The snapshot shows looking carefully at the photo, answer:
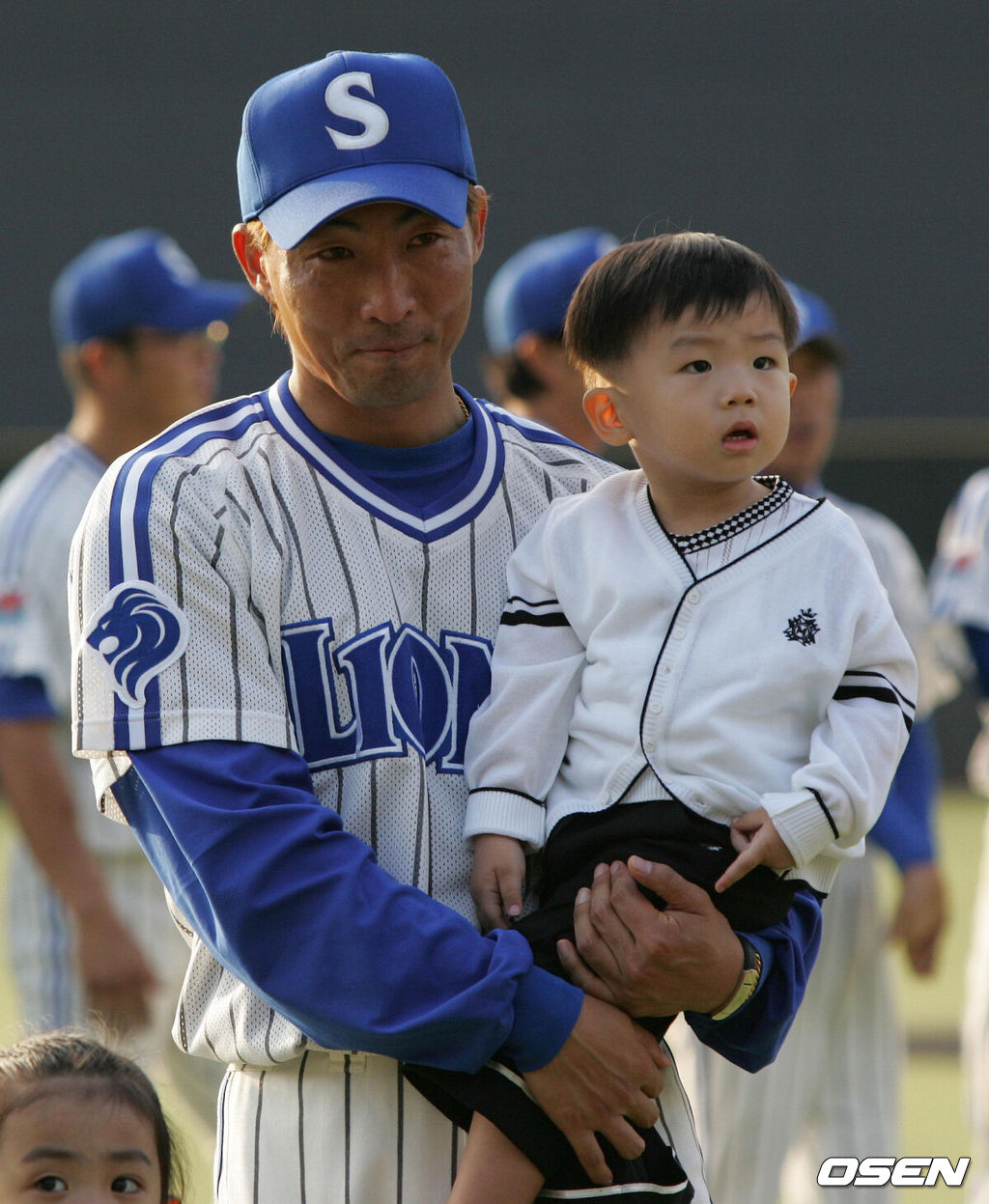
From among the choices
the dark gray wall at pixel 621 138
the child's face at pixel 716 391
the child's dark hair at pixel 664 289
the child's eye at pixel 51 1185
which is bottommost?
the child's eye at pixel 51 1185

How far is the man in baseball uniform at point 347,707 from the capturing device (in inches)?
80.0

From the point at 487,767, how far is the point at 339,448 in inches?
19.2

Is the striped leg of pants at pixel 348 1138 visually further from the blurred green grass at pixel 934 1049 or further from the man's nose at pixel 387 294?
the man's nose at pixel 387 294

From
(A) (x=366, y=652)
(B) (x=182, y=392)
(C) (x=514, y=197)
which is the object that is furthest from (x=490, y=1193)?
(C) (x=514, y=197)

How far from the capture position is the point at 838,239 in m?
14.5

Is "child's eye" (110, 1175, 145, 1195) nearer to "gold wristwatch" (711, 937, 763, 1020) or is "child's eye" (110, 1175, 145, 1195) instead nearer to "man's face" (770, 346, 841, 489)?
"gold wristwatch" (711, 937, 763, 1020)

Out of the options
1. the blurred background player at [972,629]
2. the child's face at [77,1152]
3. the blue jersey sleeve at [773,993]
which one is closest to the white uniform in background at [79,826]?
the blurred background player at [972,629]

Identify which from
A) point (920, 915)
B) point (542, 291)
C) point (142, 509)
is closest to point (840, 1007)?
point (920, 915)

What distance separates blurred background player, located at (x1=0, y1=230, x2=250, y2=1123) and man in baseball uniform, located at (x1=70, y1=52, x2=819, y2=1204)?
2297 millimetres

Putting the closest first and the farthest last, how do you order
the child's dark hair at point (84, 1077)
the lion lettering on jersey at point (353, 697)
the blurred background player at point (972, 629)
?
the lion lettering on jersey at point (353, 697), the child's dark hair at point (84, 1077), the blurred background player at point (972, 629)

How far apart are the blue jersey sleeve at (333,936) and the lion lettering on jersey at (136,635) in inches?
4.0

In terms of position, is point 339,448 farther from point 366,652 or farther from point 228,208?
point 228,208

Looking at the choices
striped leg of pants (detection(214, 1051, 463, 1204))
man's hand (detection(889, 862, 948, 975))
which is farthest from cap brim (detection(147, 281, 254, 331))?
striped leg of pants (detection(214, 1051, 463, 1204))

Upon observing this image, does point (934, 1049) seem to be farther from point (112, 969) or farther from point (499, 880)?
point (499, 880)
